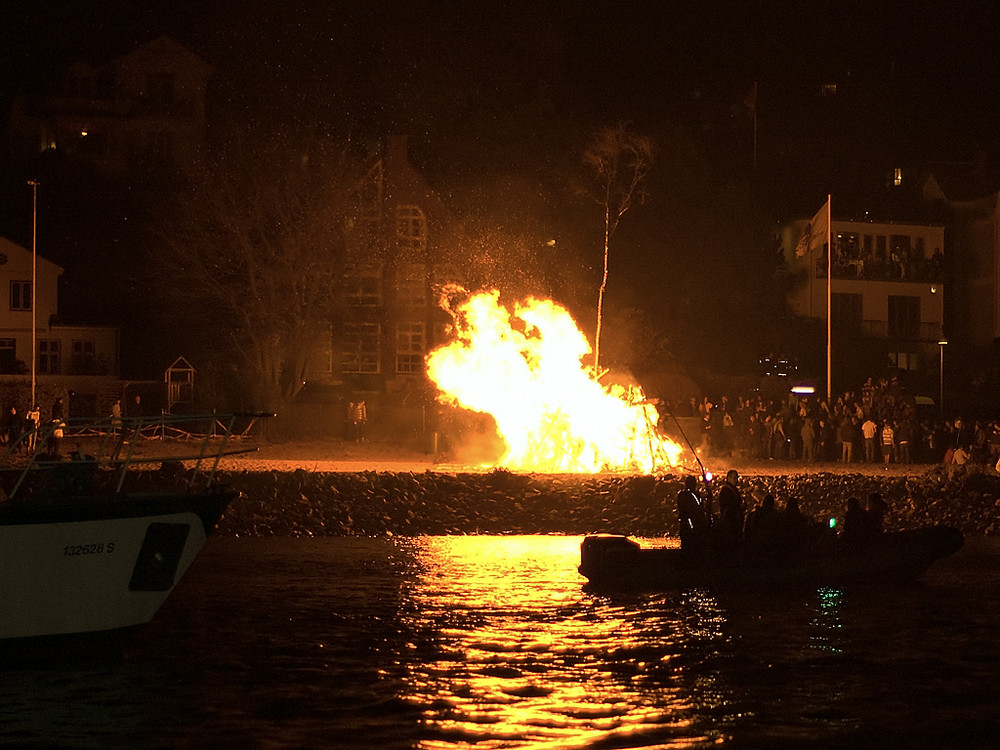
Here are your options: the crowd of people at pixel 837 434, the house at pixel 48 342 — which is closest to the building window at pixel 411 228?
the house at pixel 48 342

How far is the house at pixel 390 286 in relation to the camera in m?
54.8

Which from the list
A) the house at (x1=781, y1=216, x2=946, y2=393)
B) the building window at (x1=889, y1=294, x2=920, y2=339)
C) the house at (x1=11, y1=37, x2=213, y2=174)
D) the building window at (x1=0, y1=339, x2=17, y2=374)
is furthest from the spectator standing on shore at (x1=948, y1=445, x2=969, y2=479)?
the house at (x1=11, y1=37, x2=213, y2=174)

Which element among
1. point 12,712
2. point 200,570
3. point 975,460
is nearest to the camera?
point 12,712

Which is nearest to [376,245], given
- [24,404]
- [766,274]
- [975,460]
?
[24,404]

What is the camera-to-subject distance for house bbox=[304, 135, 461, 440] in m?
54.8

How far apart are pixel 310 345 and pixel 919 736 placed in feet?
138

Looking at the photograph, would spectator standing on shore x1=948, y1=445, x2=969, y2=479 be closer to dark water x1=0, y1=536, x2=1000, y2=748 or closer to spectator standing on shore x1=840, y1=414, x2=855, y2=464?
spectator standing on shore x1=840, y1=414, x2=855, y2=464

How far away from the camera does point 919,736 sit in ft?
49.4

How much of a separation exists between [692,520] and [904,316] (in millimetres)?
45137

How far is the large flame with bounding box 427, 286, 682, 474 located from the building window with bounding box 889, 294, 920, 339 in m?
30.5

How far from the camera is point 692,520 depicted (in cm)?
2455

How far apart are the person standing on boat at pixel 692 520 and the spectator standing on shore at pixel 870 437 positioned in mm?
17358

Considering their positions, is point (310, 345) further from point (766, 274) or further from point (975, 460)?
Answer: point (975, 460)

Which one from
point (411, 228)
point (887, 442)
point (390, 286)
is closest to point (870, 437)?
point (887, 442)
